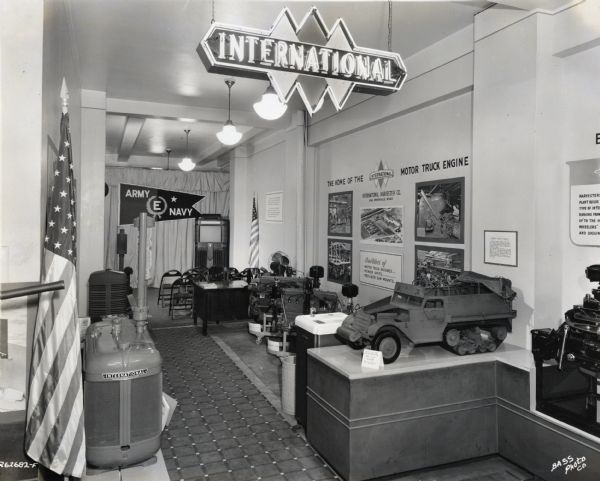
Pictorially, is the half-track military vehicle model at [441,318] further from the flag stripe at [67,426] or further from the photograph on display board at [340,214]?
the photograph on display board at [340,214]

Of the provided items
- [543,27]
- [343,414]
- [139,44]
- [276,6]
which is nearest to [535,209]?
[543,27]

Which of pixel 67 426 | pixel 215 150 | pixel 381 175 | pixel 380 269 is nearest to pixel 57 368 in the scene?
pixel 67 426

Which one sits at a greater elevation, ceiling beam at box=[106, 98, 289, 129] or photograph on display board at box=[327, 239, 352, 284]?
ceiling beam at box=[106, 98, 289, 129]

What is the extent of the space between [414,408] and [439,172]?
3.16 m

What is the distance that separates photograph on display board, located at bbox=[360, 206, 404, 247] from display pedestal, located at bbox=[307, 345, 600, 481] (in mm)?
2762

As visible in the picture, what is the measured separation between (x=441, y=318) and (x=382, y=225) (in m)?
3.19

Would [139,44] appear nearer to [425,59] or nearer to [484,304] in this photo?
[425,59]

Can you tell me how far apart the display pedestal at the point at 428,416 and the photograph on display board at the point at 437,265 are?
1.56 meters

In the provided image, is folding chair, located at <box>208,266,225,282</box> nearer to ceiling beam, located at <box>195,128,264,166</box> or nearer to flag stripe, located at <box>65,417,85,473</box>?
ceiling beam, located at <box>195,128,264,166</box>

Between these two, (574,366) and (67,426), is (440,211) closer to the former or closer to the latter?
(574,366)

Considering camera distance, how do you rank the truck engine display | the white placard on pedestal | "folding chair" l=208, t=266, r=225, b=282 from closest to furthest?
the truck engine display → the white placard on pedestal → "folding chair" l=208, t=266, r=225, b=282

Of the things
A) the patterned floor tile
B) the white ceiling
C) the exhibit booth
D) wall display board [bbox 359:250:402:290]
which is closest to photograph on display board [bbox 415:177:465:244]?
the exhibit booth

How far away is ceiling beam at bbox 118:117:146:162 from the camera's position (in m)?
9.70

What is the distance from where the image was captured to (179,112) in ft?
27.9
